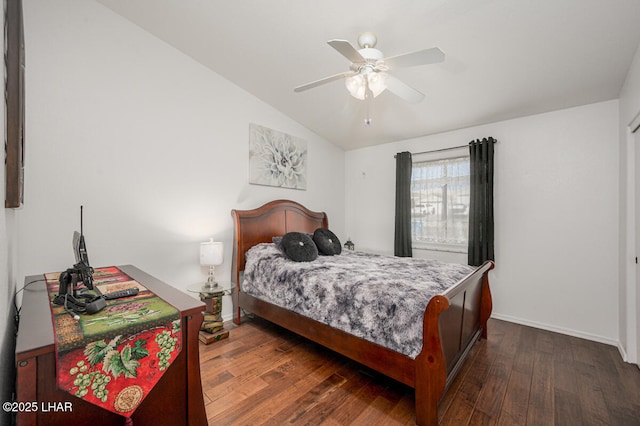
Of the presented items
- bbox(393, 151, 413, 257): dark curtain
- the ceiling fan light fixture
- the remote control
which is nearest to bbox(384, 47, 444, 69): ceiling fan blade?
the ceiling fan light fixture

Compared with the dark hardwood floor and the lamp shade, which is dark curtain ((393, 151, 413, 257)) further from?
the lamp shade

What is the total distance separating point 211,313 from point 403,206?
2.97m

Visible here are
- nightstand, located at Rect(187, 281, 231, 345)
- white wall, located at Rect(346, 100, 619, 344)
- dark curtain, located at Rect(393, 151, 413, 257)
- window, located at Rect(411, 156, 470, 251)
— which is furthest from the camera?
dark curtain, located at Rect(393, 151, 413, 257)

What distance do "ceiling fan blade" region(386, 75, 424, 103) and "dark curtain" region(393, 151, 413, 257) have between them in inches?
77.3

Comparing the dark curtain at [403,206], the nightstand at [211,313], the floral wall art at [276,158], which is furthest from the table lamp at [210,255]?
the dark curtain at [403,206]

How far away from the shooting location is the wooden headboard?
3328 mm

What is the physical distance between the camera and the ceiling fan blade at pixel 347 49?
1666 millimetres

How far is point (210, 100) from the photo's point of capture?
3.25m

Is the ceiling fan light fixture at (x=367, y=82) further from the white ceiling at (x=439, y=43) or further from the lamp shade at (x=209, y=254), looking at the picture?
the lamp shade at (x=209, y=254)

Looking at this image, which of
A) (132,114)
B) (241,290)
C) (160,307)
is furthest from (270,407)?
(132,114)

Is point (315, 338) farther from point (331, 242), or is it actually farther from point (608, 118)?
point (608, 118)

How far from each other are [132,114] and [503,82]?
12.0 feet

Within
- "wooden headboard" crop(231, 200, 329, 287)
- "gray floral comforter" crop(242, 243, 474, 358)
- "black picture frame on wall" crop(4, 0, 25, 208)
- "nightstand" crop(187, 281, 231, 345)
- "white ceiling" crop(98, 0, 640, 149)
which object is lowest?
"nightstand" crop(187, 281, 231, 345)

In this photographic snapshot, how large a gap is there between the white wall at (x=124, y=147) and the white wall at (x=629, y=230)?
3.79 metres
